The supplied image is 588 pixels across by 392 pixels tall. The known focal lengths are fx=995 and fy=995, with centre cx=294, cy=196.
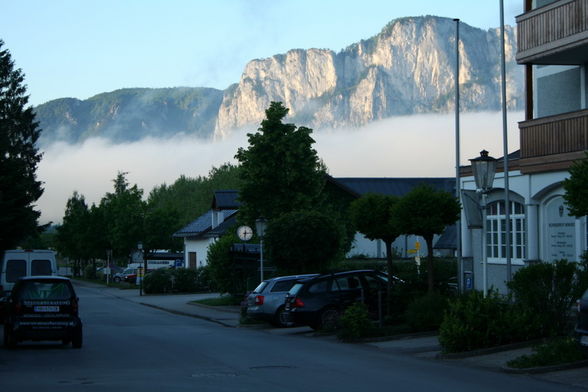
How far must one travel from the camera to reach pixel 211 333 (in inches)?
1065

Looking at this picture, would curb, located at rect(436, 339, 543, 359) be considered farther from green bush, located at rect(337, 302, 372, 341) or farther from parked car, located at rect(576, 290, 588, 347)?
green bush, located at rect(337, 302, 372, 341)

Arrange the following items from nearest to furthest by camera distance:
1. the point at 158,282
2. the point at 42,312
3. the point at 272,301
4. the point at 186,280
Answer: the point at 42,312 → the point at 272,301 → the point at 158,282 → the point at 186,280

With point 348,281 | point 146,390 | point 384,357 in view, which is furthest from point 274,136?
point 146,390

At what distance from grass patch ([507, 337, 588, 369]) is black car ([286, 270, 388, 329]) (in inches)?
368

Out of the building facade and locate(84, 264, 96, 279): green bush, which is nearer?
the building facade

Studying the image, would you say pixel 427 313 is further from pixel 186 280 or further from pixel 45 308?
pixel 186 280

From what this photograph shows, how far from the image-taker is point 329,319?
25656 millimetres

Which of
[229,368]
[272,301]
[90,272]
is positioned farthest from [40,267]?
[90,272]

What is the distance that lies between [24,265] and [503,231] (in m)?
16.9

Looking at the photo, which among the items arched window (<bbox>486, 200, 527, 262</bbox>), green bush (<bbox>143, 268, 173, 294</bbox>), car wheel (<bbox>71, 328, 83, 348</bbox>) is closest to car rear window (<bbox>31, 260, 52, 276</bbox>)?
car wheel (<bbox>71, 328, 83, 348</bbox>)

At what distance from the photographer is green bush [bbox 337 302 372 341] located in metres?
22.5

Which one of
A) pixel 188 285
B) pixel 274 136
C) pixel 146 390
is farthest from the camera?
pixel 188 285

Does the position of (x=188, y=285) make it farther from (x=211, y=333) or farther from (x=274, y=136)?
(x=211, y=333)

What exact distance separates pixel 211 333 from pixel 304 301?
123 inches
